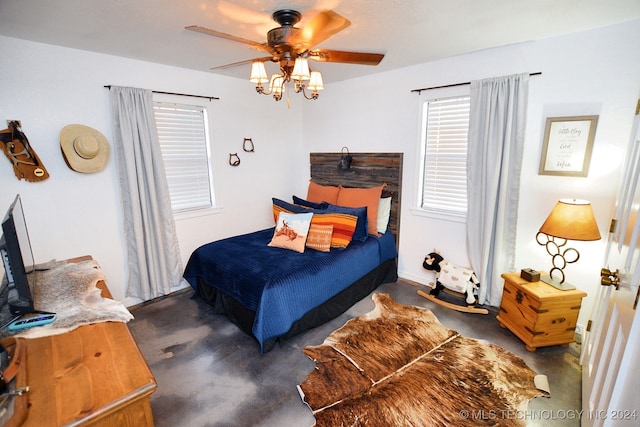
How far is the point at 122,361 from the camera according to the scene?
1062 mm

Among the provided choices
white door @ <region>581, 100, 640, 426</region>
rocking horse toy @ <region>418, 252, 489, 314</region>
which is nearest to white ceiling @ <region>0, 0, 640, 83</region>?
white door @ <region>581, 100, 640, 426</region>

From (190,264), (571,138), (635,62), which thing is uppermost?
(635,62)

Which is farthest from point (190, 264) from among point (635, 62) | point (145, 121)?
point (635, 62)

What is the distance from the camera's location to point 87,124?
2.46m

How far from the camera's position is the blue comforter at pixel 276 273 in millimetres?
2111

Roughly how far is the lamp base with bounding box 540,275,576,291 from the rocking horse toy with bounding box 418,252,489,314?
0.55m

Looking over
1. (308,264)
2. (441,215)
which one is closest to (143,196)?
(308,264)

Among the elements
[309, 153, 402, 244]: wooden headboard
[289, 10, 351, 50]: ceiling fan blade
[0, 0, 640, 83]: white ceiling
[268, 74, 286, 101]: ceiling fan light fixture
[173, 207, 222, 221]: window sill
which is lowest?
[173, 207, 222, 221]: window sill

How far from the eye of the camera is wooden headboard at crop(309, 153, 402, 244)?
10.7 ft

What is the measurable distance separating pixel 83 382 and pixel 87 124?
2.39m

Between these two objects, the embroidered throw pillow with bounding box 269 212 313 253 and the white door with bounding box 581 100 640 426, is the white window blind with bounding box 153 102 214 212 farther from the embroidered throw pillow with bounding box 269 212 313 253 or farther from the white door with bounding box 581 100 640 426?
the white door with bounding box 581 100 640 426

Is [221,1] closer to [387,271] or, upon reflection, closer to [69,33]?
[69,33]

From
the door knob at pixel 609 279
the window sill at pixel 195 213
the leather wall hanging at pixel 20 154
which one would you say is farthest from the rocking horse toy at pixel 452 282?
the leather wall hanging at pixel 20 154

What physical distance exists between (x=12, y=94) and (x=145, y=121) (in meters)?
0.87
